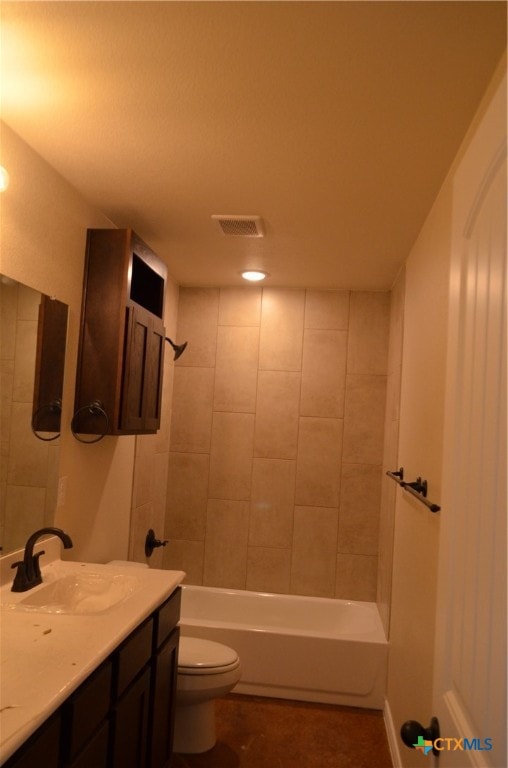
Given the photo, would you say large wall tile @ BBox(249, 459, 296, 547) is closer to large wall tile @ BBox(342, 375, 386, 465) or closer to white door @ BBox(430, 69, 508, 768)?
large wall tile @ BBox(342, 375, 386, 465)

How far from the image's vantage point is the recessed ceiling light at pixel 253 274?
138 inches

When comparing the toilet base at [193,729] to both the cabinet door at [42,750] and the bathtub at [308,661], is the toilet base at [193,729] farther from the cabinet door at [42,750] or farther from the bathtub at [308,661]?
the cabinet door at [42,750]

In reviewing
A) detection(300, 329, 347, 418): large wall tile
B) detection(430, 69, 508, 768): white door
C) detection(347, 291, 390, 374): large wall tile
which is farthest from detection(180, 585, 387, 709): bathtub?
detection(430, 69, 508, 768): white door

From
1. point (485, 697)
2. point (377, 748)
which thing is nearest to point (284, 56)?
point (485, 697)

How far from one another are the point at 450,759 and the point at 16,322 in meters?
1.80

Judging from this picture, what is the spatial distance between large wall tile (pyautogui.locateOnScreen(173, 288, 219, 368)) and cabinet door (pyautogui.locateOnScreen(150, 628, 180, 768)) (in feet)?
6.85

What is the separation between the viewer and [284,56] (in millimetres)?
1438

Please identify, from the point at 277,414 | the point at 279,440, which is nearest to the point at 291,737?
the point at 279,440

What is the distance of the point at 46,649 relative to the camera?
56.7 inches

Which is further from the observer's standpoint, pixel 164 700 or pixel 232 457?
pixel 232 457

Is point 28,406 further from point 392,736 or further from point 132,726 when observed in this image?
point 392,736

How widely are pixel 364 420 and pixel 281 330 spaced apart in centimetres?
86

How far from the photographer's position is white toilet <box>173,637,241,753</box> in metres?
2.42

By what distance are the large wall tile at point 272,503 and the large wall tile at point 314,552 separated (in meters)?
0.09
